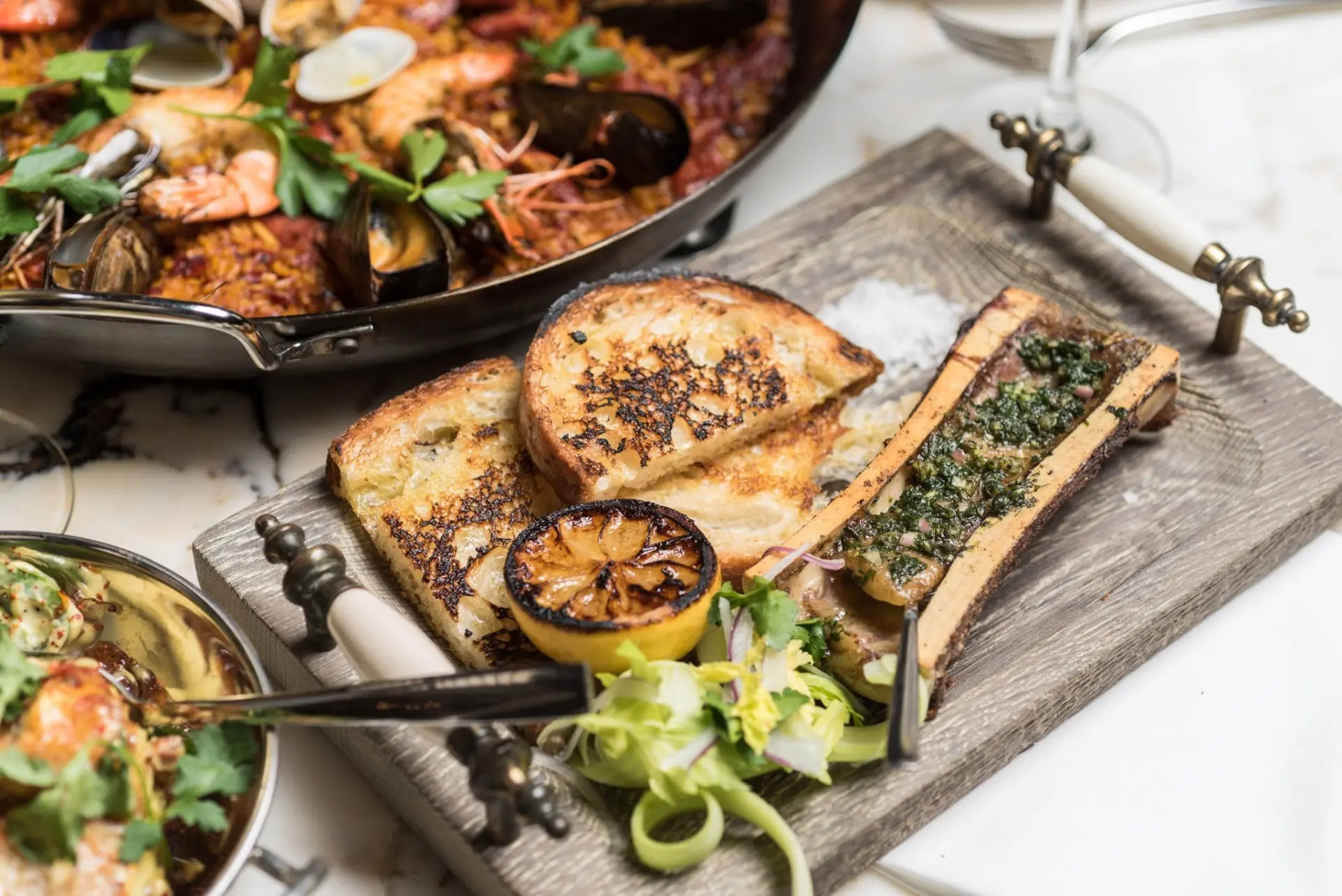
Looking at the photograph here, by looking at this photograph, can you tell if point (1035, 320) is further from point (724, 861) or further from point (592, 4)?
point (592, 4)

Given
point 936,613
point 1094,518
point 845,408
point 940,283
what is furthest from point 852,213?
point 936,613

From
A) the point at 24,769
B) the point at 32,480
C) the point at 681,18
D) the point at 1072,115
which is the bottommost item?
the point at 32,480

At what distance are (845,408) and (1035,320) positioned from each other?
1.64ft

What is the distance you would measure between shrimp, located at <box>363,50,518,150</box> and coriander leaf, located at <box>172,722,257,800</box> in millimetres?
1928

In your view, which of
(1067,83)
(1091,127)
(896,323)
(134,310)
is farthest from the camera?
(1091,127)

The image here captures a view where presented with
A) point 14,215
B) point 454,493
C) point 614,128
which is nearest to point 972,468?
point 454,493

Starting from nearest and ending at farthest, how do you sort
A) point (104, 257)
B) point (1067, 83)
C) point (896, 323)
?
point (104, 257)
point (896, 323)
point (1067, 83)

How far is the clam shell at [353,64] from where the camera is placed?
3.82 metres

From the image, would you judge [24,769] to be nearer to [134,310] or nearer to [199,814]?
[199,814]

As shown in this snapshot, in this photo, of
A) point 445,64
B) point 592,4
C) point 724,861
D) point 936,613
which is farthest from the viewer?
point 592,4

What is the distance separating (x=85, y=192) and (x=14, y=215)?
186mm

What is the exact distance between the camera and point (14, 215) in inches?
130

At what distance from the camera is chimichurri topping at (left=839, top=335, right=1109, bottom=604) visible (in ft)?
8.71

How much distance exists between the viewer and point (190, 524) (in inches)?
129
